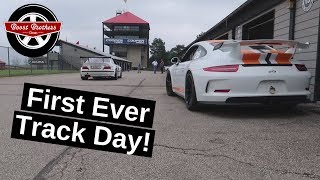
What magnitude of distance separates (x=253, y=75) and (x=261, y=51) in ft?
1.57

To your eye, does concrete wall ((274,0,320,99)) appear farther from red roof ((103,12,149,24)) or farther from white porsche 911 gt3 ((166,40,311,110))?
red roof ((103,12,149,24))

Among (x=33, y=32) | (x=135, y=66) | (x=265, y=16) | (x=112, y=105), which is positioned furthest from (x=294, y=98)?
(x=135, y=66)

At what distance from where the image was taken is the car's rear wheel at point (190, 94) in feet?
Result: 20.5

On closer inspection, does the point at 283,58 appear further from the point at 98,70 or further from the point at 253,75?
the point at 98,70

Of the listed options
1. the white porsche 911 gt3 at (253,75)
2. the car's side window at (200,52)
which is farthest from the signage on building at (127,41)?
the white porsche 911 gt3 at (253,75)

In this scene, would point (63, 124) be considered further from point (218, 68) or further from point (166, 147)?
point (218, 68)

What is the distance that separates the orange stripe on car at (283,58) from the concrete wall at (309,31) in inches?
71.7

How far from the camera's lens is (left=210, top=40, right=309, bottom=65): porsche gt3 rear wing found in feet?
18.2

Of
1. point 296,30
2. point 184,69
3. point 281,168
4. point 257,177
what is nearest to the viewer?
point 257,177

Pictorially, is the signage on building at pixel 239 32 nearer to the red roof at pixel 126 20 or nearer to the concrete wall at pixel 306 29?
the concrete wall at pixel 306 29

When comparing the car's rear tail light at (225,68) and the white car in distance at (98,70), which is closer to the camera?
the car's rear tail light at (225,68)

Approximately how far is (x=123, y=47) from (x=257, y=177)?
81.4 m

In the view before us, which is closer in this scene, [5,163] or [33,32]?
[5,163]

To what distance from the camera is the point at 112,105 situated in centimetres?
519
